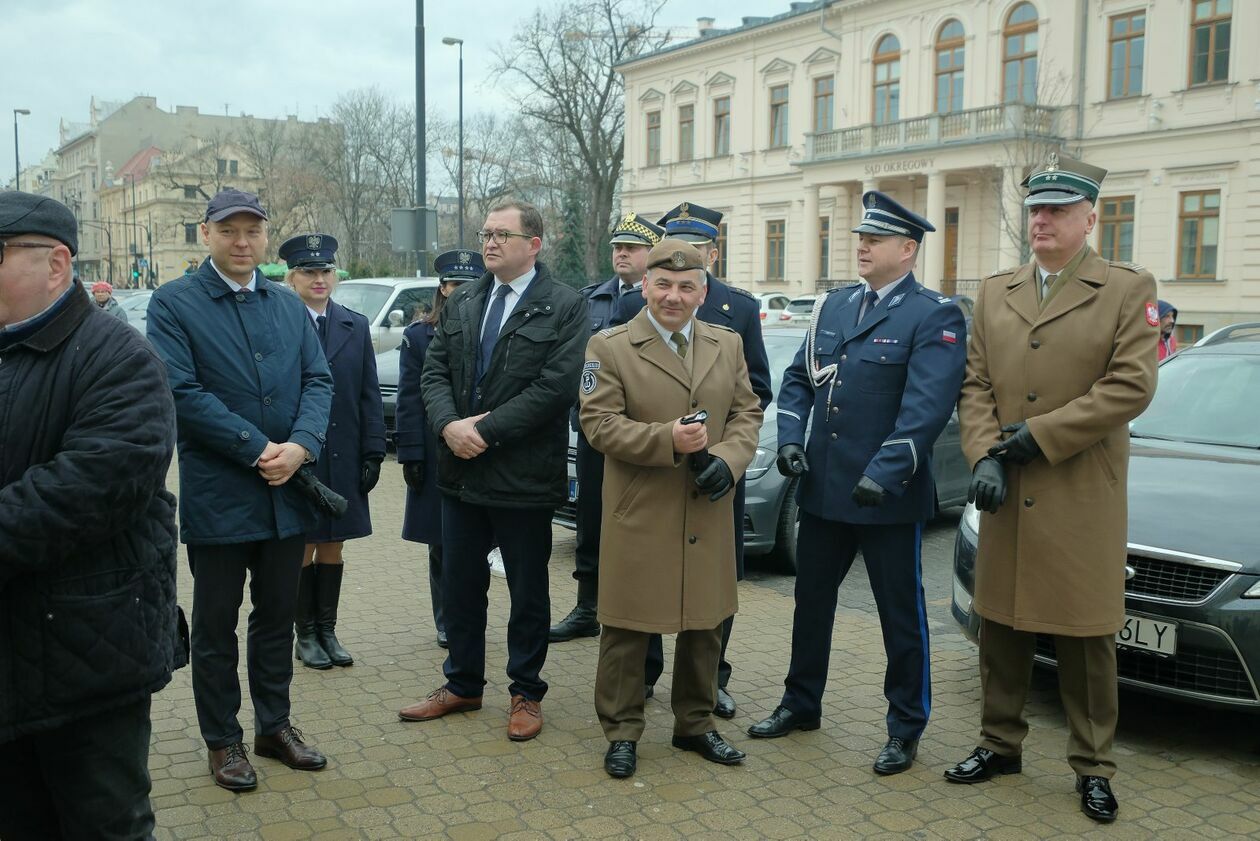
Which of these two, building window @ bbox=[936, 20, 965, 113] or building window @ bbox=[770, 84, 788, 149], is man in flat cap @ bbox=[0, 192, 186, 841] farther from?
building window @ bbox=[770, 84, 788, 149]

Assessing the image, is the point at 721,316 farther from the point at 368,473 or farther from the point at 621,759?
the point at 621,759

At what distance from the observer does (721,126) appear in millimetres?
46438

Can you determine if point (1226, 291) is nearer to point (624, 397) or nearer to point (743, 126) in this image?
point (743, 126)

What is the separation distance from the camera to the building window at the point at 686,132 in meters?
47.5

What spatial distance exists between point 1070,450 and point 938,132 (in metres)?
34.1

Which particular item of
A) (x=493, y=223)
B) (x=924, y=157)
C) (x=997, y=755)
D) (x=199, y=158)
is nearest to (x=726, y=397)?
(x=493, y=223)

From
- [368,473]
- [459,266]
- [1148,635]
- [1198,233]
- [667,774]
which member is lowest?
[667,774]

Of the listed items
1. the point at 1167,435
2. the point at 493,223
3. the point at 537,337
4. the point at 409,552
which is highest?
the point at 493,223

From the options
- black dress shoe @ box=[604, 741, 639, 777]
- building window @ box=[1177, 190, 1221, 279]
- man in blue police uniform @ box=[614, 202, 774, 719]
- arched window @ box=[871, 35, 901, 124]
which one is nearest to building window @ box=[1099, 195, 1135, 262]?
building window @ box=[1177, 190, 1221, 279]

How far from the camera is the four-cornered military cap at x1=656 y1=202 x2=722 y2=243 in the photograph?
542 centimetres

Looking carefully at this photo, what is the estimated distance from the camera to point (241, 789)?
4324 millimetres

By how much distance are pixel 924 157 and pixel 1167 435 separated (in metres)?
32.2

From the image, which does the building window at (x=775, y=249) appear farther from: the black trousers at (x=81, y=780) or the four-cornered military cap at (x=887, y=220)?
the black trousers at (x=81, y=780)

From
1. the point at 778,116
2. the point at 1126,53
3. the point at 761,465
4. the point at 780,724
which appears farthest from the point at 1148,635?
the point at 778,116
